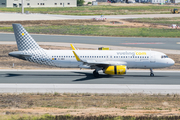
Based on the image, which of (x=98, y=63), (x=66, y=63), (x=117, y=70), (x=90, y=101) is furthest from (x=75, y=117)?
(x=66, y=63)

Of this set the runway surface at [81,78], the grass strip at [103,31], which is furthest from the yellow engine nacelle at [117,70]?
the grass strip at [103,31]

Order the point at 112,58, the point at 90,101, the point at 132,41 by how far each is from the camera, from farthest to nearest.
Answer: the point at 132,41 < the point at 112,58 < the point at 90,101

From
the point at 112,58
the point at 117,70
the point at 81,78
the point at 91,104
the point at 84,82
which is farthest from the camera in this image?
the point at 112,58

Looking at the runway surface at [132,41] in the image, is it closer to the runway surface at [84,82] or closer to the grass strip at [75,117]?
the runway surface at [84,82]

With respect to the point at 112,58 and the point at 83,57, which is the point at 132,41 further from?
the point at 83,57

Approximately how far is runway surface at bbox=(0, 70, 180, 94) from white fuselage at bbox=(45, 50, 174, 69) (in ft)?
6.58

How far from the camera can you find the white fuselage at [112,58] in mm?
40844

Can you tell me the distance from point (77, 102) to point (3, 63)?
27.4m

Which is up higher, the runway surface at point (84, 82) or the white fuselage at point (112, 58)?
the white fuselage at point (112, 58)

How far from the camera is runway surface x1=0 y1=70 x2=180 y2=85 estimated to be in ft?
126

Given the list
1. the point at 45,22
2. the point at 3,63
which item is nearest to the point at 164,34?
the point at 45,22

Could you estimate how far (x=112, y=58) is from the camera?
1614 inches

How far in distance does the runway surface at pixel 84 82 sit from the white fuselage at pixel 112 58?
2005 mm

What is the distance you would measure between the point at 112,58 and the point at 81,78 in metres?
5.31
